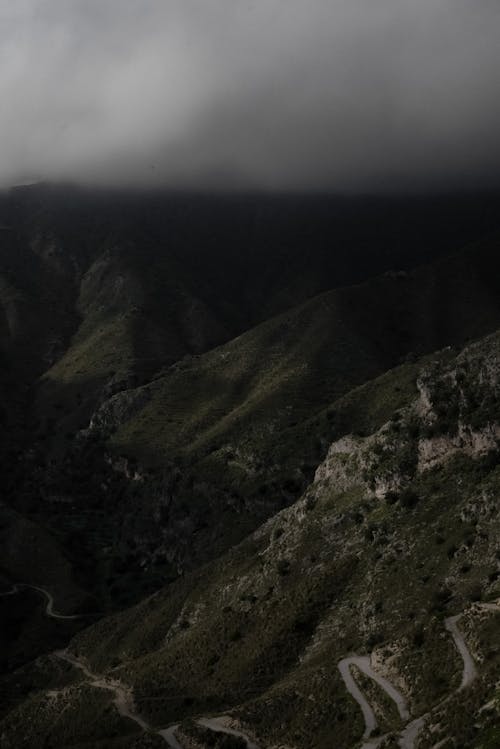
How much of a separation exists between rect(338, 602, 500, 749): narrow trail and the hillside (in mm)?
657

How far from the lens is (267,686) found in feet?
299

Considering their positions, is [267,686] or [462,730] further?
[267,686]

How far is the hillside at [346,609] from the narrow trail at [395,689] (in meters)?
0.66

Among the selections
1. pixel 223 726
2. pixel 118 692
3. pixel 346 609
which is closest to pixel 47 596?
pixel 118 692

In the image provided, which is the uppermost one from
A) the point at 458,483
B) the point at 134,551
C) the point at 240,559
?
the point at 458,483

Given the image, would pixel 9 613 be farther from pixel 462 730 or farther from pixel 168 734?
pixel 462 730

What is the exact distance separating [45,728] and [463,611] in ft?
167

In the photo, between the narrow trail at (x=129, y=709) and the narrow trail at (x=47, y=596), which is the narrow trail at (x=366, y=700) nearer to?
the narrow trail at (x=129, y=709)

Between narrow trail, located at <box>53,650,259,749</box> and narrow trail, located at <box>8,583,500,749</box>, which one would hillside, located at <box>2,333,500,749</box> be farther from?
narrow trail, located at <box>53,650,259,749</box>

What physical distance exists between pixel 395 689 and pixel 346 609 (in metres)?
21.5

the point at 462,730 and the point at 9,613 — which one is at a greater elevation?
the point at 462,730

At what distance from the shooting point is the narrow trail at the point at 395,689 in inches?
2604

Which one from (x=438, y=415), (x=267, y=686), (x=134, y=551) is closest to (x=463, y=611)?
(x=267, y=686)

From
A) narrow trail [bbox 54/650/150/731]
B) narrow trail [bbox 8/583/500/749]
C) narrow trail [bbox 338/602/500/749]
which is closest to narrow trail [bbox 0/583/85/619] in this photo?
narrow trail [bbox 54/650/150/731]
